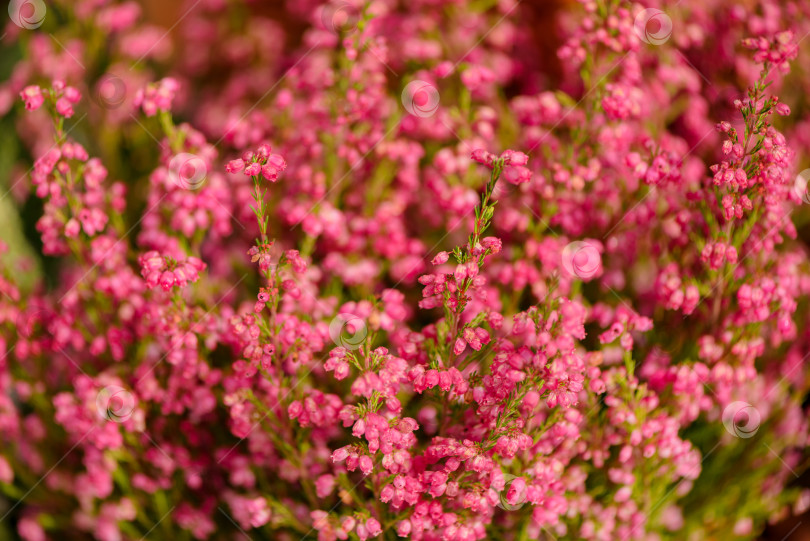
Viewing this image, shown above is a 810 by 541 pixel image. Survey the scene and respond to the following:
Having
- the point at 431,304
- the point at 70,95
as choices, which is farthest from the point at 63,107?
the point at 431,304

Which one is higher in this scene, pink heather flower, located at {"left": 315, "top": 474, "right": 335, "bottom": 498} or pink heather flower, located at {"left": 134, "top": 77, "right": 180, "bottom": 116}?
pink heather flower, located at {"left": 134, "top": 77, "right": 180, "bottom": 116}

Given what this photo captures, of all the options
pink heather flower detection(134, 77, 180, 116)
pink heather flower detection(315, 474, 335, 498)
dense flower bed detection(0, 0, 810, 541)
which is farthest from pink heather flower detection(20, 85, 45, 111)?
pink heather flower detection(315, 474, 335, 498)

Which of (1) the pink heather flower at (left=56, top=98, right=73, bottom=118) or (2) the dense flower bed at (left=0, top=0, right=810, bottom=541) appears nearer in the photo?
(2) the dense flower bed at (left=0, top=0, right=810, bottom=541)

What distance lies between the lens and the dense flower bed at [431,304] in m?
0.79

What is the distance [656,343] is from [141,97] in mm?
875

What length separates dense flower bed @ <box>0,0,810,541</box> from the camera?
790 millimetres

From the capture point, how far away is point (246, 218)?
1124 millimetres

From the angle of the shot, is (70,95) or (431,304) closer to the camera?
(431,304)

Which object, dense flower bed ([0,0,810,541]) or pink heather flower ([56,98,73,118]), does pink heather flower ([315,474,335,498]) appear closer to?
dense flower bed ([0,0,810,541])

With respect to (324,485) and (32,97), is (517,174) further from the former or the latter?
(32,97)

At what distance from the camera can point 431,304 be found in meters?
0.76

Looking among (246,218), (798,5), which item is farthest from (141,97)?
(798,5)

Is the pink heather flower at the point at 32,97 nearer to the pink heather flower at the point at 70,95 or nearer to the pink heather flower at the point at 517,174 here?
the pink heather flower at the point at 70,95

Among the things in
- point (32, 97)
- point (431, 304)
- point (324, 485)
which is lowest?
point (324, 485)
